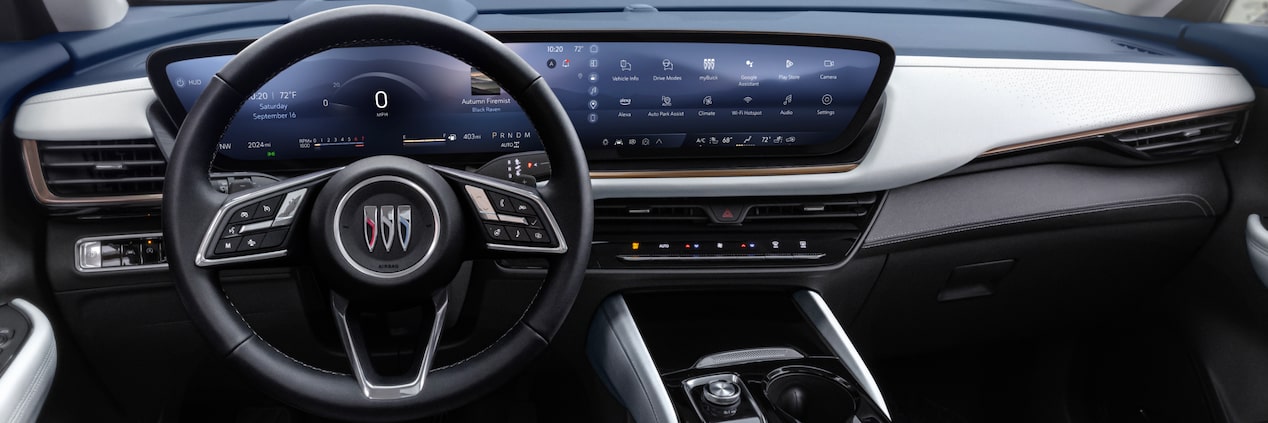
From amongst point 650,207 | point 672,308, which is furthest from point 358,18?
point 672,308

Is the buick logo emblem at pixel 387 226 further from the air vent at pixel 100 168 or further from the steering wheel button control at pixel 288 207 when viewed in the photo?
the air vent at pixel 100 168

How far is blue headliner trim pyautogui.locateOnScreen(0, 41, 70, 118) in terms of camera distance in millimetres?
1521

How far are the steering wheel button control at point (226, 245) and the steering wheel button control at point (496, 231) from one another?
33 cm

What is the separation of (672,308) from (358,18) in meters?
0.97

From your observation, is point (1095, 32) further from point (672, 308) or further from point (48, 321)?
point (48, 321)

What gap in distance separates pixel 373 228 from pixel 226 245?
193mm

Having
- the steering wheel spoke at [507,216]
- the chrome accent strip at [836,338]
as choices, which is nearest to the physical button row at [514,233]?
the steering wheel spoke at [507,216]

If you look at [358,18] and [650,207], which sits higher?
[358,18]

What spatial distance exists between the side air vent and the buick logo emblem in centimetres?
59

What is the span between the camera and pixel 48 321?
62.5 inches

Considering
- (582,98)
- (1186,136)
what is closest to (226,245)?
(582,98)

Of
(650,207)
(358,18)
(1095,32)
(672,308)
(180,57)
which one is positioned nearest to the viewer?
(358,18)

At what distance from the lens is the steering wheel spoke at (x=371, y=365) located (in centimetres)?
115

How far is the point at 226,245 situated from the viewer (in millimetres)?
1147
